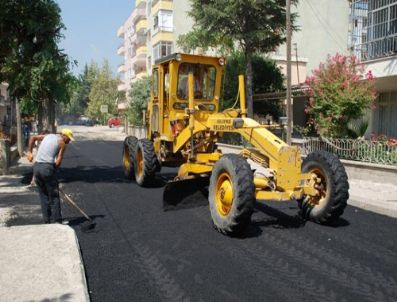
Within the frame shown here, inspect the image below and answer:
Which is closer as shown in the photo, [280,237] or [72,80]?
[280,237]

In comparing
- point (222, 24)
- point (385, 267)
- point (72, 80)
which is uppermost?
point (222, 24)

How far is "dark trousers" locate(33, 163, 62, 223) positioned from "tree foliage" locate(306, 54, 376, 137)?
390 inches

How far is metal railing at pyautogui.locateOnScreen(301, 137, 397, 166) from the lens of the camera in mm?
12774

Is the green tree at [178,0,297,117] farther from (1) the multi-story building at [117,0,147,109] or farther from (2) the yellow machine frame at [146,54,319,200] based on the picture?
(1) the multi-story building at [117,0,147,109]

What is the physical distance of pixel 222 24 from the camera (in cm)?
2286

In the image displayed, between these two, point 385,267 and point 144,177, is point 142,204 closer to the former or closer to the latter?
point 144,177

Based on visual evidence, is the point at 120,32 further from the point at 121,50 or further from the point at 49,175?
→ the point at 49,175

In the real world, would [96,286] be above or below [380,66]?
below

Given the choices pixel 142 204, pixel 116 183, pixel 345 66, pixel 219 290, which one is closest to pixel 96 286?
pixel 219 290

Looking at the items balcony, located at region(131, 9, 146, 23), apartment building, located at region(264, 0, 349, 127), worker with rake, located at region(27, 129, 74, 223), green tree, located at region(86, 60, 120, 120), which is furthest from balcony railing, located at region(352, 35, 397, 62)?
green tree, located at region(86, 60, 120, 120)

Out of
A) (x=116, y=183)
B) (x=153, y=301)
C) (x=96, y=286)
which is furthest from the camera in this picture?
(x=116, y=183)

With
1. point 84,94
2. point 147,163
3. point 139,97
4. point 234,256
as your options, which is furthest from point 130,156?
point 84,94

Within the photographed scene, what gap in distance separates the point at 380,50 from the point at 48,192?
15.2 meters

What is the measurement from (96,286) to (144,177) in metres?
6.28
